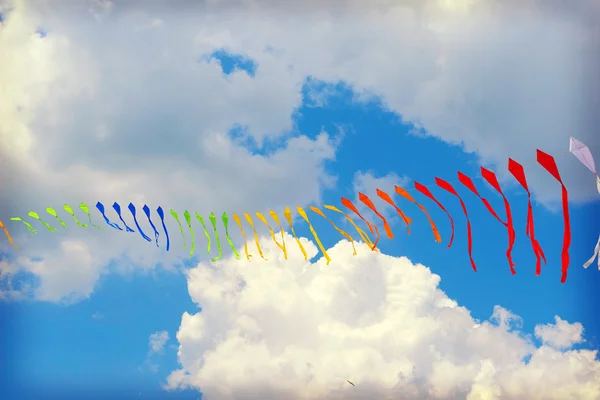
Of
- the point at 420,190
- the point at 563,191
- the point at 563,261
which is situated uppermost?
the point at 420,190

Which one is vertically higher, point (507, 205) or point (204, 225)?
point (204, 225)

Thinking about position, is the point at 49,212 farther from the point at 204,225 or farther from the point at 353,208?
the point at 353,208

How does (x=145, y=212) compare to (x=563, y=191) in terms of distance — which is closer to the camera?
(x=563, y=191)

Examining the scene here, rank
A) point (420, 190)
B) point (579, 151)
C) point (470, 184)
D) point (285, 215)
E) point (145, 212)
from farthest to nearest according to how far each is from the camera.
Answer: point (145, 212)
point (285, 215)
point (420, 190)
point (470, 184)
point (579, 151)

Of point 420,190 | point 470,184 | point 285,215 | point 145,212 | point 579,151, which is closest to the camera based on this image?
point 579,151

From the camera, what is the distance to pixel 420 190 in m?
8.98

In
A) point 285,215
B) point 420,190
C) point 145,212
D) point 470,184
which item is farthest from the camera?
point 145,212

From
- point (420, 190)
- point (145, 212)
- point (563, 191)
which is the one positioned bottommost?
point (563, 191)

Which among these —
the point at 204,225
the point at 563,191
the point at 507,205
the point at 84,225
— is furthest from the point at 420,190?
the point at 84,225

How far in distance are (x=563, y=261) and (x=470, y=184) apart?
1.41 meters

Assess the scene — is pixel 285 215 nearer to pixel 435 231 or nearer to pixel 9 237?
pixel 435 231

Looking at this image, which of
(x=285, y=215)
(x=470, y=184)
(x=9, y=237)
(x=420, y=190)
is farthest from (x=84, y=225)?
(x=470, y=184)

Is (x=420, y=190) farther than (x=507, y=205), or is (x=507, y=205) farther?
(x=420, y=190)

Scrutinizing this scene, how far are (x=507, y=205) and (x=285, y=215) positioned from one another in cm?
324
